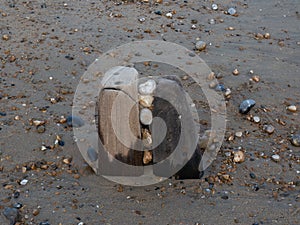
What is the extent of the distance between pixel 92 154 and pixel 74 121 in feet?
2.06

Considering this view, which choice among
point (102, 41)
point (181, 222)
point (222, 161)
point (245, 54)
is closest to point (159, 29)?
point (102, 41)

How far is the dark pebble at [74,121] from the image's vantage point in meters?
4.43

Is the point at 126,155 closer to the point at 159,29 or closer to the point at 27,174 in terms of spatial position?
the point at 27,174

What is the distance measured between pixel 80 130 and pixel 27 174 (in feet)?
2.48

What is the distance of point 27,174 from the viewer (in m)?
3.81

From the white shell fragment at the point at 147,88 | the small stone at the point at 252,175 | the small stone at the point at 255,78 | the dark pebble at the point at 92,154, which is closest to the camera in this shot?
the white shell fragment at the point at 147,88

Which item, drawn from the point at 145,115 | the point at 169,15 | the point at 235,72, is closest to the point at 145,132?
the point at 145,115

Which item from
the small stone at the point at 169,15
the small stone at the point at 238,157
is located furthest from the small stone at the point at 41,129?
the small stone at the point at 169,15

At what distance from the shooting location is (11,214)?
3.35 m

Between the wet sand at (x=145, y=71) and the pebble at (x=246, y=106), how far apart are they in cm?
8

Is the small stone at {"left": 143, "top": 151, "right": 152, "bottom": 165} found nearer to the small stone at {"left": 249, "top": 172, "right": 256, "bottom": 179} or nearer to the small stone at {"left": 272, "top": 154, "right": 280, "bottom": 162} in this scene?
the small stone at {"left": 249, "top": 172, "right": 256, "bottom": 179}

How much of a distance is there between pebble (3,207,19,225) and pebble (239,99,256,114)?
2.56 metres

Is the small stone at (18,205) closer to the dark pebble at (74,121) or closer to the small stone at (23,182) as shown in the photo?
the small stone at (23,182)

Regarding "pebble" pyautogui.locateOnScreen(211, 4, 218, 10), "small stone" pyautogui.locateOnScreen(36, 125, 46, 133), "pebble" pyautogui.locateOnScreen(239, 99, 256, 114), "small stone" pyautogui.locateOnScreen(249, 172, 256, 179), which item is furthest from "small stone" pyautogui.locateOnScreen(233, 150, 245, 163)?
"pebble" pyautogui.locateOnScreen(211, 4, 218, 10)
